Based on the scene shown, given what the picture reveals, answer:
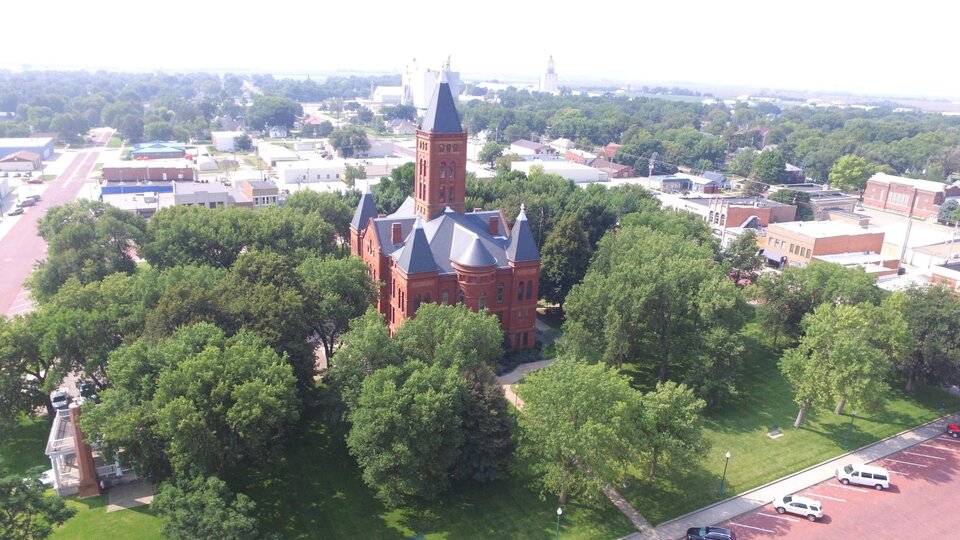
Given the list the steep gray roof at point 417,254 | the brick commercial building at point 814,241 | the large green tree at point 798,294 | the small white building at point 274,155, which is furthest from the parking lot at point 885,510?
the small white building at point 274,155

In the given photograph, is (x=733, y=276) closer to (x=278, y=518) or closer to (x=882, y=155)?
(x=278, y=518)

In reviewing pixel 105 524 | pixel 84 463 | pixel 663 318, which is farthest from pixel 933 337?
pixel 84 463

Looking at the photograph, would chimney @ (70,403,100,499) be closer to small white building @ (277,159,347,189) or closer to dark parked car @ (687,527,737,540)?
dark parked car @ (687,527,737,540)

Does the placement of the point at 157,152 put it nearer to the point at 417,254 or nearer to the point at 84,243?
the point at 84,243

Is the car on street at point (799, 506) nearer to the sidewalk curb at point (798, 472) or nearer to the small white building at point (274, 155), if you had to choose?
the sidewalk curb at point (798, 472)

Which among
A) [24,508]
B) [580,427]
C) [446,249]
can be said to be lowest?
[24,508]

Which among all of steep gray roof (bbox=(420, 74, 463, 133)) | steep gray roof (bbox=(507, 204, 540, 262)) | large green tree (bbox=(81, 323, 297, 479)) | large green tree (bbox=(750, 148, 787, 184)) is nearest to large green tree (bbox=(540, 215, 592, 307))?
steep gray roof (bbox=(507, 204, 540, 262))
